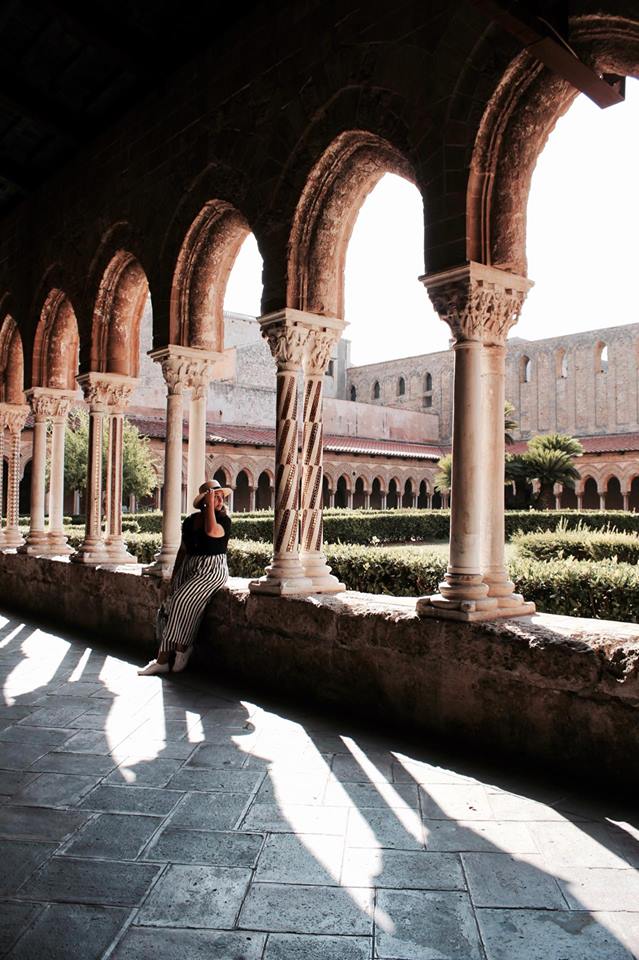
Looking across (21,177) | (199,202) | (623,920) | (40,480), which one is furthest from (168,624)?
(21,177)

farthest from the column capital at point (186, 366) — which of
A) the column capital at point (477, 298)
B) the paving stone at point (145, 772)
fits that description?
the paving stone at point (145, 772)

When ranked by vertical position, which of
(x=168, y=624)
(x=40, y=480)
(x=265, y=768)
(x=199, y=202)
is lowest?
(x=265, y=768)

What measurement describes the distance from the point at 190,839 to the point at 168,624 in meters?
2.86

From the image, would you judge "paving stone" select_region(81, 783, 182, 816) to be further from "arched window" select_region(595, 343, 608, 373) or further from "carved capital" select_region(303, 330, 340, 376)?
"arched window" select_region(595, 343, 608, 373)

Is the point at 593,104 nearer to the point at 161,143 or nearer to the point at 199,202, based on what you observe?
the point at 199,202

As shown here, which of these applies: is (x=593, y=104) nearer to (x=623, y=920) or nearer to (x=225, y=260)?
(x=623, y=920)

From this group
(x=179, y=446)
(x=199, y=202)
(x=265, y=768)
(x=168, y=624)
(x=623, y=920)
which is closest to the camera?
(x=623, y=920)

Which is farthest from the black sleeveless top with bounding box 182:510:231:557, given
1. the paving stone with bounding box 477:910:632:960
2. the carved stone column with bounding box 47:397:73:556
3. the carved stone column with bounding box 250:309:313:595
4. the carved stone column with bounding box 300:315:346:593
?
the carved stone column with bounding box 47:397:73:556

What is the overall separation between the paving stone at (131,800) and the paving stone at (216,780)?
10 centimetres

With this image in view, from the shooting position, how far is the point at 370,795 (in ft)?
10.7

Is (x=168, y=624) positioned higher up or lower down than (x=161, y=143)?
lower down

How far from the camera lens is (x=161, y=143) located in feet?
22.4

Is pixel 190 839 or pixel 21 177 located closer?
pixel 190 839

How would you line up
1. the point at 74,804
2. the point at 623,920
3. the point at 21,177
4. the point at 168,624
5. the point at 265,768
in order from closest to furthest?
the point at 623,920, the point at 74,804, the point at 265,768, the point at 168,624, the point at 21,177
